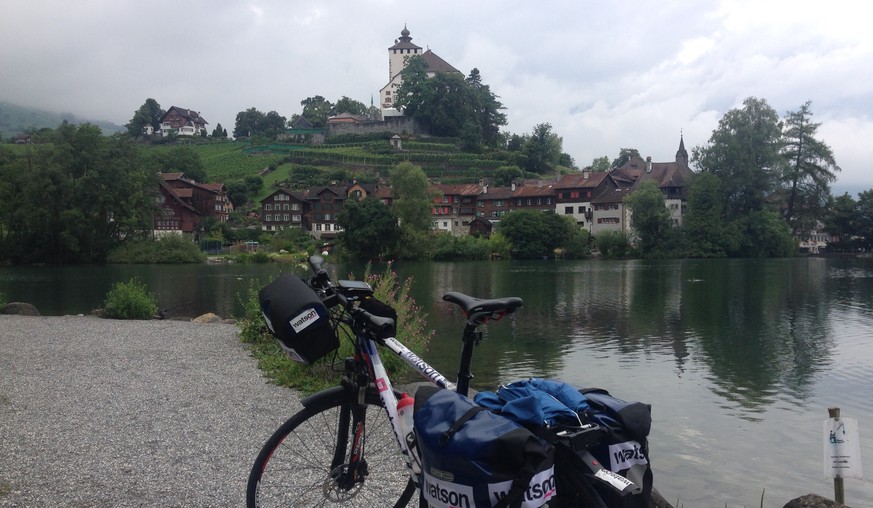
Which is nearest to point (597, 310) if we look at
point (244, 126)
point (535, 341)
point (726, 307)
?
point (726, 307)

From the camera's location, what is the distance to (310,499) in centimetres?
399

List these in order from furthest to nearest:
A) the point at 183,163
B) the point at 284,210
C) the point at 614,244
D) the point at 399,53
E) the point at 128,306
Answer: the point at 399,53 → the point at 183,163 → the point at 284,210 → the point at 614,244 → the point at 128,306

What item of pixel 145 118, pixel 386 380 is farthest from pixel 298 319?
pixel 145 118

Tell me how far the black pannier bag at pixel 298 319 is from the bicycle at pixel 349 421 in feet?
0.60

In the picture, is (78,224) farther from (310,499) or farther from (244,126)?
(244,126)

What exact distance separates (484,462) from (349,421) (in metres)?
1.12

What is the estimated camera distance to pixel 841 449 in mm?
5391

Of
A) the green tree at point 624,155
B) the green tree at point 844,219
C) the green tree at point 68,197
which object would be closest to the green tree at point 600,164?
the green tree at point 624,155

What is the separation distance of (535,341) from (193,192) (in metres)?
86.2

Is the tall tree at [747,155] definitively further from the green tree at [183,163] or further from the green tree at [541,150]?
the green tree at [183,163]

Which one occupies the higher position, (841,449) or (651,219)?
(651,219)

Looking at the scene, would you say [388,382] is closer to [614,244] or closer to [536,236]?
[536,236]

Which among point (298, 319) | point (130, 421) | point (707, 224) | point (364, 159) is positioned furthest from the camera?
point (364, 159)

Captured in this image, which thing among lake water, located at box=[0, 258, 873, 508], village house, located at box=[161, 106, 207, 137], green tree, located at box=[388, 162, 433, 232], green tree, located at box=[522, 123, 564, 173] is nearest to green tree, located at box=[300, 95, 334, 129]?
village house, located at box=[161, 106, 207, 137]
